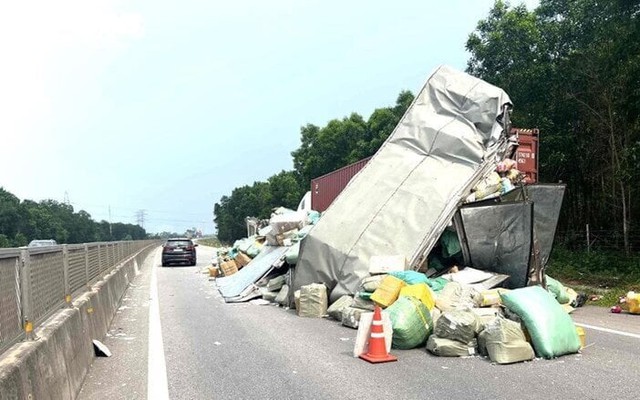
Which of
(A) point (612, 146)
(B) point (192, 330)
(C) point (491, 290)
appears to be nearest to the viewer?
(B) point (192, 330)

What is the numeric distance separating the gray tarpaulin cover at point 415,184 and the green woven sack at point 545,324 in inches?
159

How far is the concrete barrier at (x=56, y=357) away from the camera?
359cm

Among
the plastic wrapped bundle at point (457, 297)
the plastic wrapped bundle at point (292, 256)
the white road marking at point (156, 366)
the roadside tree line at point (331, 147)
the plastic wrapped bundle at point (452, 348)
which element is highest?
the roadside tree line at point (331, 147)

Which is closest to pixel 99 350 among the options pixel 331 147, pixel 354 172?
pixel 354 172

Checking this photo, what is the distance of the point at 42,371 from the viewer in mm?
4152

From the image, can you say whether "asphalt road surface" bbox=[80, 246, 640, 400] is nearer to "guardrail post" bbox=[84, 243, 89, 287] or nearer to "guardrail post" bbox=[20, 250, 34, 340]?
"guardrail post" bbox=[84, 243, 89, 287]

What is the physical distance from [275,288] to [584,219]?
16572 millimetres

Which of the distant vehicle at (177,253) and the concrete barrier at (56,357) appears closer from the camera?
the concrete barrier at (56,357)

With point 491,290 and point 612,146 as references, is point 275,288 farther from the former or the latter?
point 612,146

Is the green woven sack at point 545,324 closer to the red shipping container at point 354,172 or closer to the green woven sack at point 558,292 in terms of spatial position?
the green woven sack at point 558,292

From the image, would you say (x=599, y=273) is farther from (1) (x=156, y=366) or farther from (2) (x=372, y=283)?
(1) (x=156, y=366)

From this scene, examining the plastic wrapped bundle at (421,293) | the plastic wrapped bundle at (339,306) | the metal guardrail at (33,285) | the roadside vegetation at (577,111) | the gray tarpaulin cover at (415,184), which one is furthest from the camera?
the roadside vegetation at (577,111)

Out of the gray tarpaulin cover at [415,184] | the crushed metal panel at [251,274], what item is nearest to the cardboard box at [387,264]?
the gray tarpaulin cover at [415,184]

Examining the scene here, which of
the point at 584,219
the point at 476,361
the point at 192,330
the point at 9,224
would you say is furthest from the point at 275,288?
the point at 9,224
